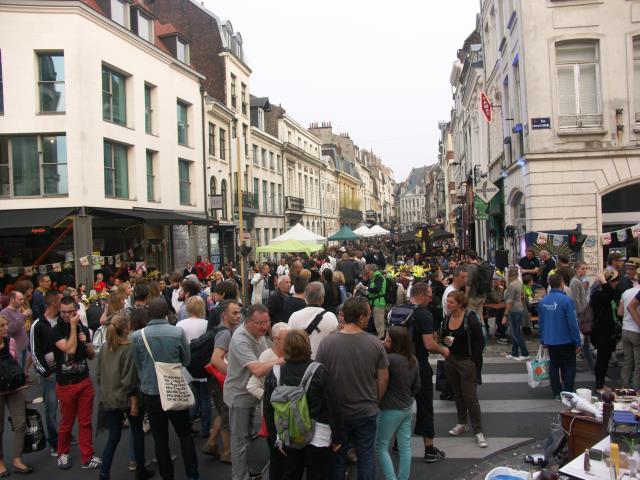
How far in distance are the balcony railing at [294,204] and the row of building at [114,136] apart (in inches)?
424

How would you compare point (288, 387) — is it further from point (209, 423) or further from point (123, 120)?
point (123, 120)

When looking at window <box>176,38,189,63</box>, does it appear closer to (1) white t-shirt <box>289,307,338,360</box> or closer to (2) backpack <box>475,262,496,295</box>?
(2) backpack <box>475,262,496,295</box>

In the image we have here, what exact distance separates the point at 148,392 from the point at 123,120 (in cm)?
A: 1755

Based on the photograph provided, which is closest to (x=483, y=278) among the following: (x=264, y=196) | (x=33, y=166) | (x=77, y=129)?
(x=77, y=129)

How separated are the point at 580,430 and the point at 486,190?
31.2 ft

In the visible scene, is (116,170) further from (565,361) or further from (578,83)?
(565,361)

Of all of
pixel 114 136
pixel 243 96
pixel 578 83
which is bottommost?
pixel 578 83

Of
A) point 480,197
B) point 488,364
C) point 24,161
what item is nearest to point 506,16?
point 480,197

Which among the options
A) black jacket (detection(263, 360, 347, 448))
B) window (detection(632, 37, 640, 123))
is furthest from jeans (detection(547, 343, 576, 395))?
window (detection(632, 37, 640, 123))

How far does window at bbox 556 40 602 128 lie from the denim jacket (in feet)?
39.8

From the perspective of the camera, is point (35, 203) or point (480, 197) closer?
Result: point (480, 197)

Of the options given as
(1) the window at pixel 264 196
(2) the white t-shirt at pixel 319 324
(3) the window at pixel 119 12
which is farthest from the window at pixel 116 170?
(1) the window at pixel 264 196

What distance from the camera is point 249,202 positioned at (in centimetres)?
3400

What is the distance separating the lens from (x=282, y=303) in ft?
22.8
